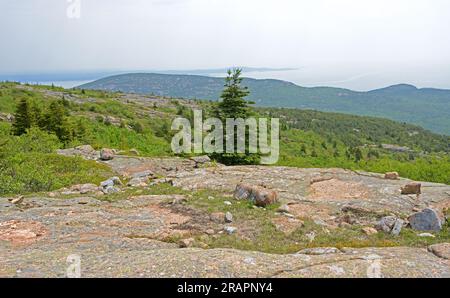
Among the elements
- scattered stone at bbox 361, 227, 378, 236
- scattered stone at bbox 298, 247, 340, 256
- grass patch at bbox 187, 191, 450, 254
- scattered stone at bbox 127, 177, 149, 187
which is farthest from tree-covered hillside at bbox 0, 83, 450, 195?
scattered stone at bbox 361, 227, 378, 236

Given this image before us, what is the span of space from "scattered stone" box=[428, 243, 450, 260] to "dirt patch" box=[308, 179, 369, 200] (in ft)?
15.5

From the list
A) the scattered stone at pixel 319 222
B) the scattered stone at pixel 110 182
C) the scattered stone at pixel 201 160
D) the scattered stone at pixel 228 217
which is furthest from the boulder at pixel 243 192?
the scattered stone at pixel 201 160

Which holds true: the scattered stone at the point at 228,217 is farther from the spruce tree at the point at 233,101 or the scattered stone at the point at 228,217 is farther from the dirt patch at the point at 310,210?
the spruce tree at the point at 233,101

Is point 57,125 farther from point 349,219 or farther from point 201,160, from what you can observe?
point 349,219

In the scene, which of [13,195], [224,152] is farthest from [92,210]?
[224,152]

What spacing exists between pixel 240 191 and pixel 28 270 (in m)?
7.20

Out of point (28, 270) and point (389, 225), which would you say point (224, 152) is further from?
point (28, 270)

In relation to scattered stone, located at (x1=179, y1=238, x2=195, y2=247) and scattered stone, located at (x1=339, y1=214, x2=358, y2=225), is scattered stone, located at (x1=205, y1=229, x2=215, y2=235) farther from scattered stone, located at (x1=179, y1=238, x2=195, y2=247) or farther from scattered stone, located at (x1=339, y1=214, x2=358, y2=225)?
scattered stone, located at (x1=339, y1=214, x2=358, y2=225)

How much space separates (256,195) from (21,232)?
6.48m

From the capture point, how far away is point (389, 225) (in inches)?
400

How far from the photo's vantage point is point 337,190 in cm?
1444

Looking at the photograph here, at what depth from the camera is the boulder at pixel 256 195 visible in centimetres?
1198

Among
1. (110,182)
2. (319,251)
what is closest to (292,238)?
(319,251)

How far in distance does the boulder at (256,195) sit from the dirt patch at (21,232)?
586cm
